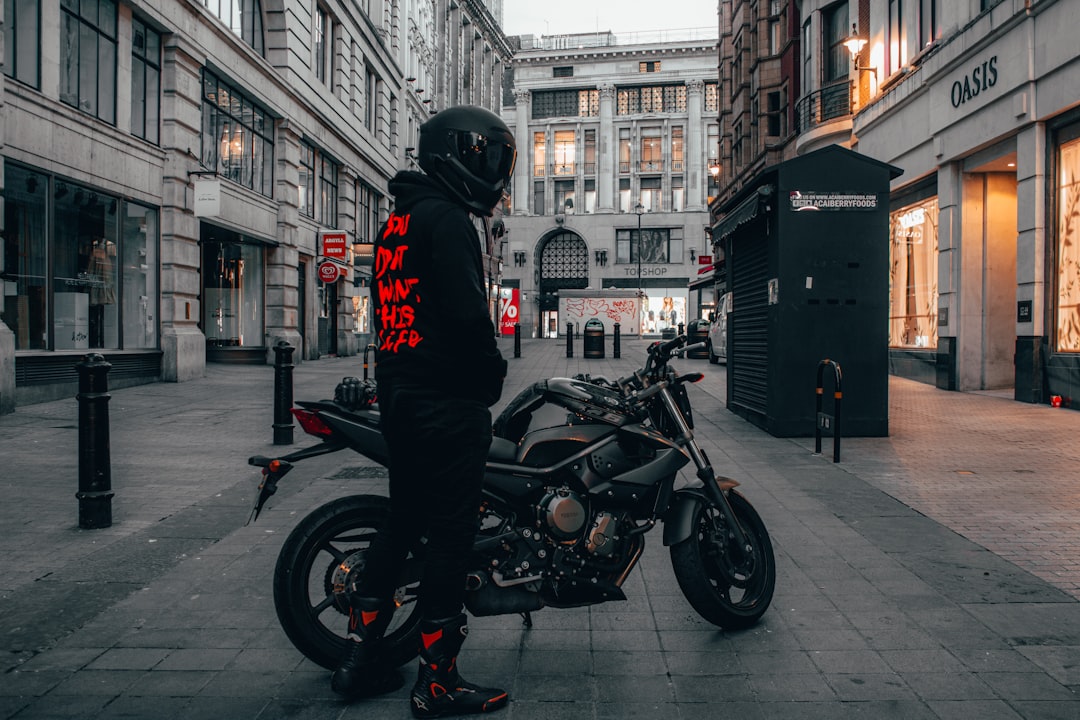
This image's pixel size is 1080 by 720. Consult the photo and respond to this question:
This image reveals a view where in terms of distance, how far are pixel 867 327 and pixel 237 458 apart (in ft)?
23.2

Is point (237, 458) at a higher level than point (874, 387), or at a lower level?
lower

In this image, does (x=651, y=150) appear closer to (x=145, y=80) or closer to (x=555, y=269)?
(x=555, y=269)

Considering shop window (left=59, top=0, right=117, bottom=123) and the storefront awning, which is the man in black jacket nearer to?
the storefront awning

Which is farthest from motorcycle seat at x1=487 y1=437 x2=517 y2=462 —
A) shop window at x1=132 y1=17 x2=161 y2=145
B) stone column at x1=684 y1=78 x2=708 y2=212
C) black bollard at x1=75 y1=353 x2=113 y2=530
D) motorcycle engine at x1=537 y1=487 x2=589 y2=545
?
stone column at x1=684 y1=78 x2=708 y2=212

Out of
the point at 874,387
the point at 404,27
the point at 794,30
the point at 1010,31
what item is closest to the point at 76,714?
the point at 874,387

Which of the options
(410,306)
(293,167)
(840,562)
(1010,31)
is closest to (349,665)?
(410,306)

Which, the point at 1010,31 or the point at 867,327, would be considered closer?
the point at 867,327

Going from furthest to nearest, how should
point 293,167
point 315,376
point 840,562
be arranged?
point 293,167 < point 315,376 < point 840,562

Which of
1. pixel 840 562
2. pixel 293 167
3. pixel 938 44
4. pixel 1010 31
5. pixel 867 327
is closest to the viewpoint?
pixel 840 562

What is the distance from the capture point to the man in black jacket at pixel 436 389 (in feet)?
9.61

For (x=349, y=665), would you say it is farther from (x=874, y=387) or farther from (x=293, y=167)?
(x=293, y=167)

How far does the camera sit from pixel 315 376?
1898 centimetres

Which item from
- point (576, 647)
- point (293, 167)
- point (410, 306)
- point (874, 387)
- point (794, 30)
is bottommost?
point (576, 647)

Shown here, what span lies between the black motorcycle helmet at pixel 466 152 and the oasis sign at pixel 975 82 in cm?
1426
